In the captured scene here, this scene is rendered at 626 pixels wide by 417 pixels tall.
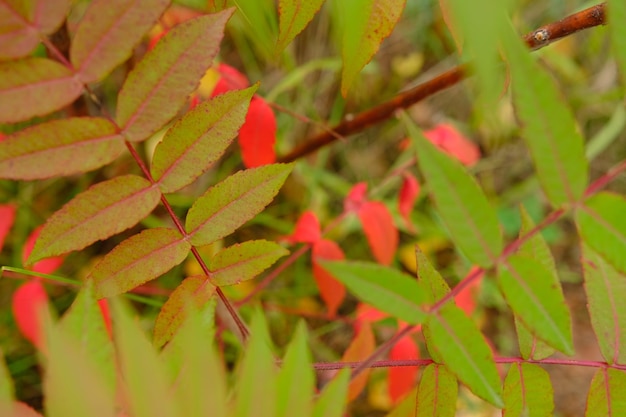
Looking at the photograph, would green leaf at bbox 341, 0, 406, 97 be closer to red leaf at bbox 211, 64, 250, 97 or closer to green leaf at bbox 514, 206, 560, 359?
green leaf at bbox 514, 206, 560, 359

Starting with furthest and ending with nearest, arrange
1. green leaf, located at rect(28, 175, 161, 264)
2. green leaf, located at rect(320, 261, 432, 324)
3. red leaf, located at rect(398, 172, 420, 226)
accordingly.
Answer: red leaf, located at rect(398, 172, 420, 226) < green leaf, located at rect(28, 175, 161, 264) < green leaf, located at rect(320, 261, 432, 324)

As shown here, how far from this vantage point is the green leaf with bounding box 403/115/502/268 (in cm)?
53

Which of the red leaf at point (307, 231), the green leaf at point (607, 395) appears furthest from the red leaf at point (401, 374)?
the green leaf at point (607, 395)

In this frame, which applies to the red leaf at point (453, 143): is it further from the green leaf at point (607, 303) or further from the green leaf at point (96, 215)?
the green leaf at point (96, 215)

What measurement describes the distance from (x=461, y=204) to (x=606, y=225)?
5.3 inches

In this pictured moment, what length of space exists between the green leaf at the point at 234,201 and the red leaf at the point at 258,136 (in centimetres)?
27

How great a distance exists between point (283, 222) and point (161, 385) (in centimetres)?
122

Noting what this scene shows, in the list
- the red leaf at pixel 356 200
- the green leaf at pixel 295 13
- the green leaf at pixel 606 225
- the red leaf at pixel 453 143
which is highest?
the green leaf at pixel 295 13

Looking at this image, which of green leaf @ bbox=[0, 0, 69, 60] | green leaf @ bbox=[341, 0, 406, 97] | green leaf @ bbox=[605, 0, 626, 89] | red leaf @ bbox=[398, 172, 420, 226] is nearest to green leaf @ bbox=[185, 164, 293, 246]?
green leaf @ bbox=[341, 0, 406, 97]

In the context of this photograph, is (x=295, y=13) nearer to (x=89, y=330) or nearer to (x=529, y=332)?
(x=89, y=330)

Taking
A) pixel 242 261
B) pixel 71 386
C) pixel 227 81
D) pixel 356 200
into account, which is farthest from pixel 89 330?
pixel 356 200

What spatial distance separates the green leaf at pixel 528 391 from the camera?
2.43 ft

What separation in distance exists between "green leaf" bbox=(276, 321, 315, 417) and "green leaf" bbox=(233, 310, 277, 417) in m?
0.02

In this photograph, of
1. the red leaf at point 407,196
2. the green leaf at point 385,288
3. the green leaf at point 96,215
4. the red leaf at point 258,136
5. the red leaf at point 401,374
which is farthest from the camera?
the red leaf at point 407,196
